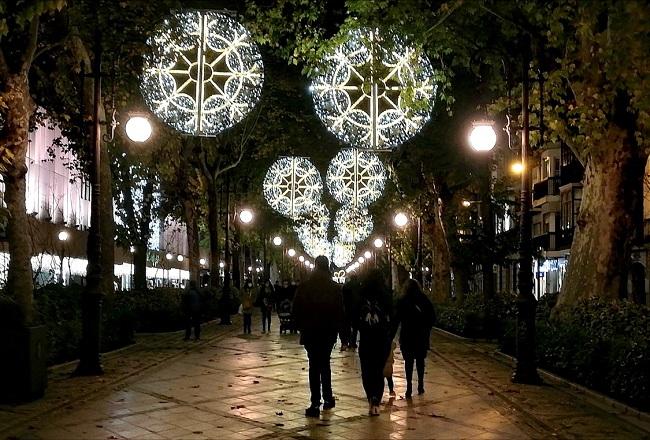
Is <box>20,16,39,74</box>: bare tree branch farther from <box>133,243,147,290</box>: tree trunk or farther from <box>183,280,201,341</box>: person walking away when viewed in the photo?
<box>133,243,147,290</box>: tree trunk

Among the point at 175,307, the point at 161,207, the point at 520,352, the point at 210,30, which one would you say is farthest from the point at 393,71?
the point at 161,207

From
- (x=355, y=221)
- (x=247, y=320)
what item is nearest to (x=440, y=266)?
(x=355, y=221)

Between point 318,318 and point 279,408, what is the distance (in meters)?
1.58

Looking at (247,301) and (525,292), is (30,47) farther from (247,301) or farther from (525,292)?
(247,301)

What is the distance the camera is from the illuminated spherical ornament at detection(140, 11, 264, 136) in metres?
16.4

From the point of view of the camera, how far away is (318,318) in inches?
393

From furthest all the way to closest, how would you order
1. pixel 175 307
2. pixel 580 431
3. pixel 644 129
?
pixel 175 307, pixel 644 129, pixel 580 431

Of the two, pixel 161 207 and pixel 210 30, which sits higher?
pixel 210 30

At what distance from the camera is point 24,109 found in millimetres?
14219

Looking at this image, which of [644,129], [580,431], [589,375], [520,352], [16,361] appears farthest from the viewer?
[644,129]

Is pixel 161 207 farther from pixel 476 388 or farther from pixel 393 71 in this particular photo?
pixel 476 388

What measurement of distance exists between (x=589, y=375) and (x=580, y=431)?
A: 334cm

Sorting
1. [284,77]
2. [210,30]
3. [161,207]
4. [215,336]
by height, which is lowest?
[215,336]

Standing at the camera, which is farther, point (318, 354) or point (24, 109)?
point (24, 109)
